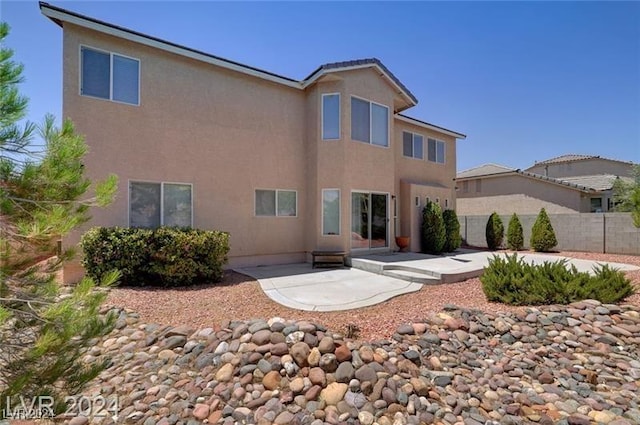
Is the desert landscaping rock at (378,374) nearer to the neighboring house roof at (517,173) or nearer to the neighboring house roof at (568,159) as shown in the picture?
the neighboring house roof at (517,173)

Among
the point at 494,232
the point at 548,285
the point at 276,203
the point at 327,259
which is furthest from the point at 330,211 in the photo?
the point at 494,232

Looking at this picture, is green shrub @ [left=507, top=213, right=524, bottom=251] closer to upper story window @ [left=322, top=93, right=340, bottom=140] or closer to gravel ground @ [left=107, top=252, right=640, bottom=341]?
gravel ground @ [left=107, top=252, right=640, bottom=341]

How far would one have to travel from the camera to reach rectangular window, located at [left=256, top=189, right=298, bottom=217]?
1216 centimetres

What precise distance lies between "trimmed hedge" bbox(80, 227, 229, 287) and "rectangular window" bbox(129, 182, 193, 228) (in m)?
1.08

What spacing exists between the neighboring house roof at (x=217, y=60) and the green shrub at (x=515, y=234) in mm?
9671

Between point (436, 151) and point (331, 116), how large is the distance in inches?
337

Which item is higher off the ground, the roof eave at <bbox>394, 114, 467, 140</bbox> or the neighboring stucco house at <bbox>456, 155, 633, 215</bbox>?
the roof eave at <bbox>394, 114, 467, 140</bbox>

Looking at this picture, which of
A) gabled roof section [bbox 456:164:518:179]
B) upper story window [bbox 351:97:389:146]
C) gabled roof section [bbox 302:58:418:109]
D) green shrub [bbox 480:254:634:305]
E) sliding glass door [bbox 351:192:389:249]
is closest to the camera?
green shrub [bbox 480:254:634:305]

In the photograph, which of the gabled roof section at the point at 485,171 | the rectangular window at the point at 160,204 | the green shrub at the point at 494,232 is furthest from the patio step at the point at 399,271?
the gabled roof section at the point at 485,171

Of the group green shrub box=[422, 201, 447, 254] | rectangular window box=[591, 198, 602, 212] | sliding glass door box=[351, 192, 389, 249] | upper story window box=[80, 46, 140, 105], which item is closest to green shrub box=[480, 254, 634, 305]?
sliding glass door box=[351, 192, 389, 249]

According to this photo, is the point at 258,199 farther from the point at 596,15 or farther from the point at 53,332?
the point at 596,15

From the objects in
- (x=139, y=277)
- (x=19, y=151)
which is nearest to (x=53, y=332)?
(x=19, y=151)

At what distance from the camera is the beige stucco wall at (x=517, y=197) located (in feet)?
74.1

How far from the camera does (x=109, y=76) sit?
9.28 meters
